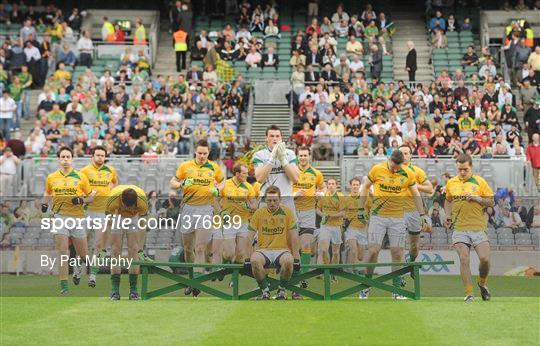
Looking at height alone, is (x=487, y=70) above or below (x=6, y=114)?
above

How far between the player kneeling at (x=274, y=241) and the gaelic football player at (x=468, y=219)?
2491mm

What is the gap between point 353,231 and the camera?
74.0ft

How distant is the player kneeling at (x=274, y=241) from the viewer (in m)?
16.8

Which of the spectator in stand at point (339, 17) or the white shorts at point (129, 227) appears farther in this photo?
the spectator in stand at point (339, 17)

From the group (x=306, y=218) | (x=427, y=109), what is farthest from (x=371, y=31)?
(x=306, y=218)

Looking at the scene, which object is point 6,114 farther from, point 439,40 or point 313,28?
point 439,40

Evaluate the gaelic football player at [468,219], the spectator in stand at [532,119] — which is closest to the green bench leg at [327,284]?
the gaelic football player at [468,219]

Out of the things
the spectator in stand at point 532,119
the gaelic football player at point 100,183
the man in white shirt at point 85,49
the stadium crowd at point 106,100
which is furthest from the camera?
the man in white shirt at point 85,49

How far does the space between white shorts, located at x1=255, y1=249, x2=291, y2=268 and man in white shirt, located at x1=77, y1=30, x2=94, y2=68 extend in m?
22.3

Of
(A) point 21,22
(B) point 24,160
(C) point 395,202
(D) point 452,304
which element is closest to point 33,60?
(A) point 21,22

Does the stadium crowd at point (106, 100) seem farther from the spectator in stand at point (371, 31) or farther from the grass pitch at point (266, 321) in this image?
the grass pitch at point (266, 321)

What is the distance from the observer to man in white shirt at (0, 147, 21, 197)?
2850 centimetres

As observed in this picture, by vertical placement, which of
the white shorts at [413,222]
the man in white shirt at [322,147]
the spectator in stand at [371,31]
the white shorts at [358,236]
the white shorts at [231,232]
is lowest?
the white shorts at [358,236]

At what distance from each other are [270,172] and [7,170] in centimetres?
1305
